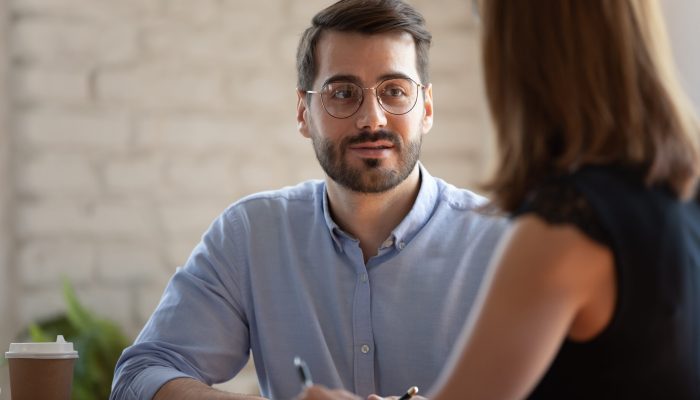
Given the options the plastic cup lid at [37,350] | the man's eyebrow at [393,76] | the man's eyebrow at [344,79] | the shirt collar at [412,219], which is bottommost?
the plastic cup lid at [37,350]

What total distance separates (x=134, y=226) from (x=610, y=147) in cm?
196

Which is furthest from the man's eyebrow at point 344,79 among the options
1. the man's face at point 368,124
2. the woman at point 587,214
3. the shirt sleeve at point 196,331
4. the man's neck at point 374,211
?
the woman at point 587,214

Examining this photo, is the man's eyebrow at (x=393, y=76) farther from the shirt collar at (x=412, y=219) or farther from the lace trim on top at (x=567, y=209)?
the lace trim on top at (x=567, y=209)

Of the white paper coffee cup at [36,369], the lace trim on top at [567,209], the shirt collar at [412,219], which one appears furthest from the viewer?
the shirt collar at [412,219]

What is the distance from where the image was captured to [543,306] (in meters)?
0.97

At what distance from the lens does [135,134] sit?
9.15ft

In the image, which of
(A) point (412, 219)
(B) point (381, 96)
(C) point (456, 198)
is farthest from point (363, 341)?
(B) point (381, 96)

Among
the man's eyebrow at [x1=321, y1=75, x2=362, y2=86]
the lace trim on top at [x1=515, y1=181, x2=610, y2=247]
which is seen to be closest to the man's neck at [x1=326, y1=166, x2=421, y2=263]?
the man's eyebrow at [x1=321, y1=75, x2=362, y2=86]

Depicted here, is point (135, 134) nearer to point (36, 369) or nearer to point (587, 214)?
point (36, 369)

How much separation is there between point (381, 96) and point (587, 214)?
42.9 inches

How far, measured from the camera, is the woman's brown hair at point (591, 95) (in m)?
1.04

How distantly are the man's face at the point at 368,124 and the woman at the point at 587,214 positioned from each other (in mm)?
902

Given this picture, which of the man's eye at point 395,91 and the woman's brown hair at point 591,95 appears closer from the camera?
the woman's brown hair at point 591,95

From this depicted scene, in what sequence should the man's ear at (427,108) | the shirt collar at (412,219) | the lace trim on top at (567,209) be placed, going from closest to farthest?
the lace trim on top at (567,209)
the shirt collar at (412,219)
the man's ear at (427,108)
